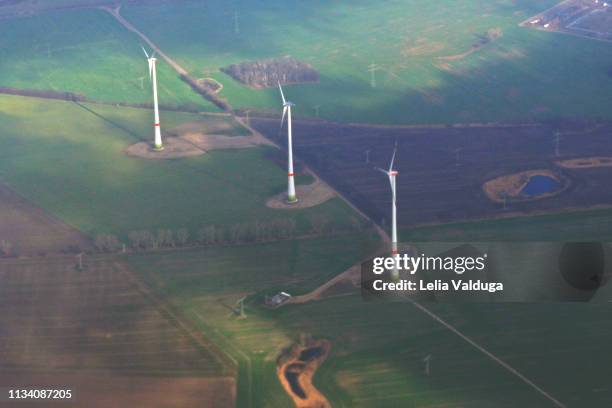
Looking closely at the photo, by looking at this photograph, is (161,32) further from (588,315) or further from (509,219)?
(588,315)

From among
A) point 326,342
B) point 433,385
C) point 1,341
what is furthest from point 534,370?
point 1,341

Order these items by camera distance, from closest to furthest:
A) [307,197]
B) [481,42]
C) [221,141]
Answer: [307,197] → [221,141] → [481,42]

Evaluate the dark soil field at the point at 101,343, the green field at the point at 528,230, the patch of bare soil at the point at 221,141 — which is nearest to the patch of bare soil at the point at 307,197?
the green field at the point at 528,230

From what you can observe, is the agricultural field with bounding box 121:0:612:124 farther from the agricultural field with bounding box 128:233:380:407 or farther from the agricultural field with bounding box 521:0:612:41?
the agricultural field with bounding box 128:233:380:407

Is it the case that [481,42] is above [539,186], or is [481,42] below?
above

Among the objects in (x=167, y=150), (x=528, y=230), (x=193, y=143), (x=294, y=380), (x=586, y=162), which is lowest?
(x=294, y=380)

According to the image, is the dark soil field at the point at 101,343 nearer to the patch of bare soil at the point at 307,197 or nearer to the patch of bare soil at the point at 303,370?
the patch of bare soil at the point at 303,370

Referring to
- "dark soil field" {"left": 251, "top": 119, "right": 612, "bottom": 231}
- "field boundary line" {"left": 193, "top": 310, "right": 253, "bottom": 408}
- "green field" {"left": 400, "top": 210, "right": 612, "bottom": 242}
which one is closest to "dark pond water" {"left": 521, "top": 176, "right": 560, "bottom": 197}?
"dark soil field" {"left": 251, "top": 119, "right": 612, "bottom": 231}

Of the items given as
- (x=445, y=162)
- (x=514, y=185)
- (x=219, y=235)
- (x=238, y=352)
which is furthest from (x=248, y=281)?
(x=445, y=162)

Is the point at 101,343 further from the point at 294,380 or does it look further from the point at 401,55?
the point at 401,55
